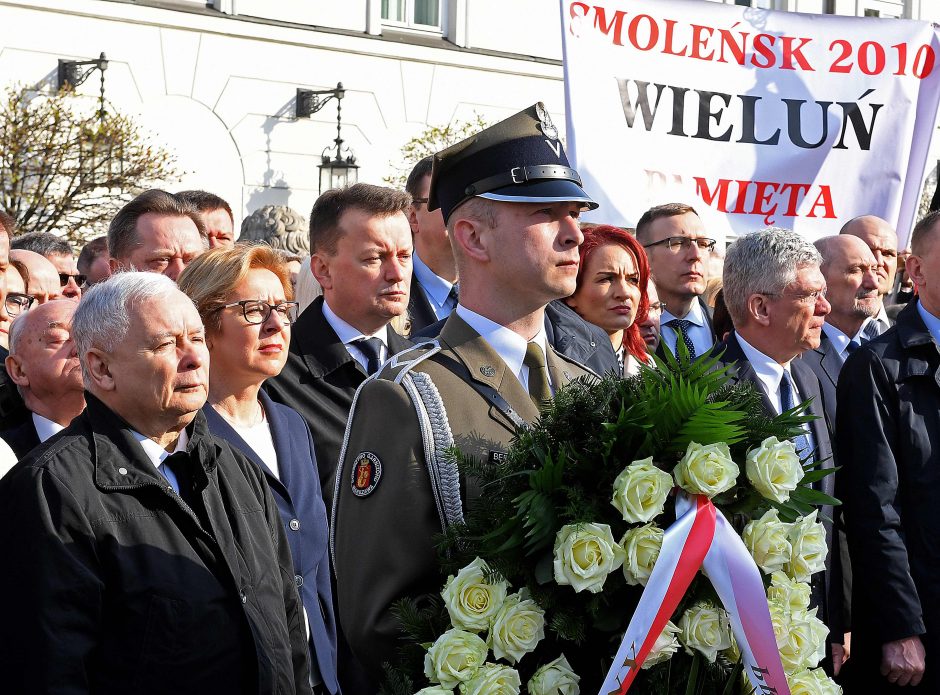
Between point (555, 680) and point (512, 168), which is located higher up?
point (512, 168)

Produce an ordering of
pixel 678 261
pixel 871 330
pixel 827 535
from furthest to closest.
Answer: pixel 871 330, pixel 678 261, pixel 827 535

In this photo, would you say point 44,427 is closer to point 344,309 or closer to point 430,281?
point 344,309

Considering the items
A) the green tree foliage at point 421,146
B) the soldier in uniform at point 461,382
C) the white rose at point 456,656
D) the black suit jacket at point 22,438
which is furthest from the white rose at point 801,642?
the green tree foliage at point 421,146

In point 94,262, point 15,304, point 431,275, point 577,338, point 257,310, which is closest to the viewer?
point 257,310

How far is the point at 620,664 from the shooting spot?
2.69 metres

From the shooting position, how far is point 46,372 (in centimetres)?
448

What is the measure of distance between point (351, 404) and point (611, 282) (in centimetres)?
177

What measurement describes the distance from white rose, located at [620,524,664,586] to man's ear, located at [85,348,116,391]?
1.41m

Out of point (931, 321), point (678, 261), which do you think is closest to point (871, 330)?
point (678, 261)

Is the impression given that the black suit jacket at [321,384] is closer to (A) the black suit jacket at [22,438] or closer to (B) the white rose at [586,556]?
(A) the black suit jacket at [22,438]

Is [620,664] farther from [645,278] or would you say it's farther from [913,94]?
[913,94]

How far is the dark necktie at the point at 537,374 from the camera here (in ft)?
10.9

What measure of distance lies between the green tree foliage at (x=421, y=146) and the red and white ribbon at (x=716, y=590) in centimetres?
1632

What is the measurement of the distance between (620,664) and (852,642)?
2.47 meters
